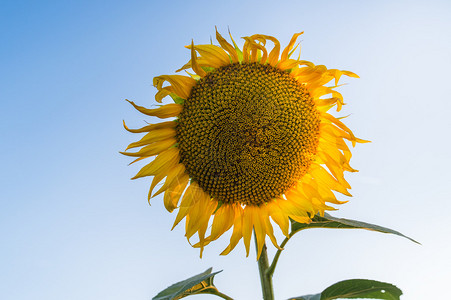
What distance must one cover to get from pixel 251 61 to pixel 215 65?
0.27 metres

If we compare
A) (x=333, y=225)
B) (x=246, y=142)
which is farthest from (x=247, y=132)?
(x=333, y=225)

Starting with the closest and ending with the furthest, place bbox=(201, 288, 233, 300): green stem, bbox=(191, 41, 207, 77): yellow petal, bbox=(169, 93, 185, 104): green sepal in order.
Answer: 1. bbox=(191, 41, 207, 77): yellow petal
2. bbox=(169, 93, 185, 104): green sepal
3. bbox=(201, 288, 233, 300): green stem

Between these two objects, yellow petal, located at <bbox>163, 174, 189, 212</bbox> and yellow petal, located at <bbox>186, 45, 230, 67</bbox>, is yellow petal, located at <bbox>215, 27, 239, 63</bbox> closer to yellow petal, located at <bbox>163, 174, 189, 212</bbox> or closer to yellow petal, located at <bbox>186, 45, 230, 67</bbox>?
yellow petal, located at <bbox>186, 45, 230, 67</bbox>

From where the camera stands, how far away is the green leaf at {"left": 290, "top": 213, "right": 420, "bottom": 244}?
2.97 m

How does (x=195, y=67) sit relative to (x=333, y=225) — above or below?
above

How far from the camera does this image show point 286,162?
120 inches

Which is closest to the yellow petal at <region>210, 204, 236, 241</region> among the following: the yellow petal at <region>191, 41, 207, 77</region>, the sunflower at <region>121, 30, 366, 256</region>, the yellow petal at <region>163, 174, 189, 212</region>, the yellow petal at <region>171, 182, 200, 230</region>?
the sunflower at <region>121, 30, 366, 256</region>

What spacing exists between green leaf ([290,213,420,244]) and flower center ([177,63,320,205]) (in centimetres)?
33

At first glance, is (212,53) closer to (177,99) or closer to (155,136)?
(177,99)

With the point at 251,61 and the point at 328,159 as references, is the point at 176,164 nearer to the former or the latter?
the point at 251,61

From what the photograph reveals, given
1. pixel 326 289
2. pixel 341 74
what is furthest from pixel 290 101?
pixel 326 289

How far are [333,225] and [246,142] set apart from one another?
91cm

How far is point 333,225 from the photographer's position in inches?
123

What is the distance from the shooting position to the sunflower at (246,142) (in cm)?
296
